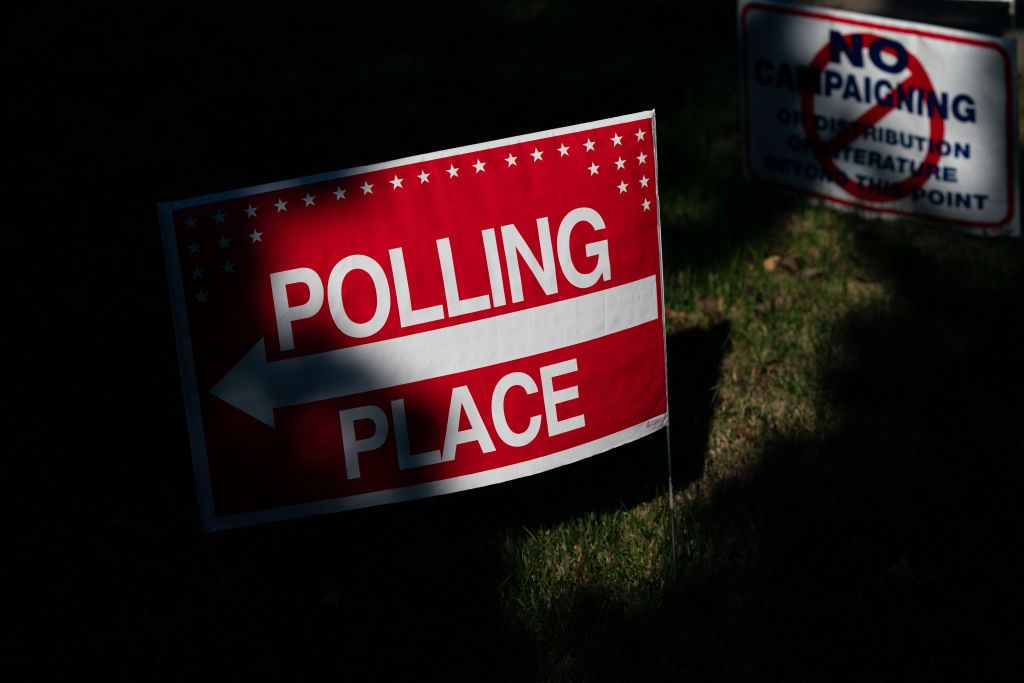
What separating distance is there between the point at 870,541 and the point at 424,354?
5.37ft

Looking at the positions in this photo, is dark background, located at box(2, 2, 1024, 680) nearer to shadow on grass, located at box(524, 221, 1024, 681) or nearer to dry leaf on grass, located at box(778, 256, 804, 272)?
shadow on grass, located at box(524, 221, 1024, 681)

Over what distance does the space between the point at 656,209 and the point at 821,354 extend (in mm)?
1691

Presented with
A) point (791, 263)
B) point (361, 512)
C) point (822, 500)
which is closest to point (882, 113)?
point (791, 263)

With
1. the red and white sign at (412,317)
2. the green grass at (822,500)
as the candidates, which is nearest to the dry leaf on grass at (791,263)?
the green grass at (822,500)

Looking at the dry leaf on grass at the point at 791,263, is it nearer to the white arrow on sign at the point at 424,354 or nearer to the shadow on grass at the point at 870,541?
the shadow on grass at the point at 870,541

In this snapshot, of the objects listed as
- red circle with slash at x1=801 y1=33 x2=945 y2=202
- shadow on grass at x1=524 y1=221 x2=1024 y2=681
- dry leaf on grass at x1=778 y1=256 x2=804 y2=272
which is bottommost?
shadow on grass at x1=524 y1=221 x2=1024 y2=681

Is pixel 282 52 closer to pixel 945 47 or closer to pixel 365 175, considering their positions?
pixel 945 47

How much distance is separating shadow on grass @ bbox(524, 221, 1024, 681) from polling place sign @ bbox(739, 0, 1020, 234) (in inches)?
32.5

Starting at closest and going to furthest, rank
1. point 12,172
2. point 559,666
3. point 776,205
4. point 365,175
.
Result: point 365,175 → point 559,666 → point 776,205 → point 12,172

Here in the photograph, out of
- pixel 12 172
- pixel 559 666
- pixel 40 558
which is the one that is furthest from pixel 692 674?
pixel 12 172

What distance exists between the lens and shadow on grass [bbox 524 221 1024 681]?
11.6ft

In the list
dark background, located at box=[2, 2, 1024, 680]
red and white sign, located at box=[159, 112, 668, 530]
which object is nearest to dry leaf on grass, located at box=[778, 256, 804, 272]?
dark background, located at box=[2, 2, 1024, 680]

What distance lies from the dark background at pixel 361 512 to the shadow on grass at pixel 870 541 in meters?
0.01

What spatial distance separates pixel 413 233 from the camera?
3350 mm
